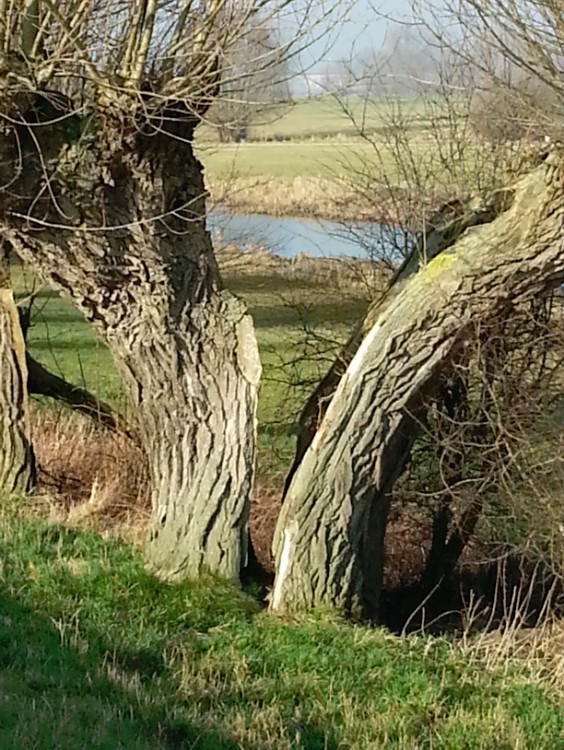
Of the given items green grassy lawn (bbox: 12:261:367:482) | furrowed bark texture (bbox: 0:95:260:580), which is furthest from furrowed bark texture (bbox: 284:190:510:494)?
green grassy lawn (bbox: 12:261:367:482)

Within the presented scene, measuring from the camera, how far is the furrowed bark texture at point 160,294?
6582mm

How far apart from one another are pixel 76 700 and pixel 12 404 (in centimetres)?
386

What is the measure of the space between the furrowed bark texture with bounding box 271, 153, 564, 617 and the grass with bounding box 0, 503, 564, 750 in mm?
386

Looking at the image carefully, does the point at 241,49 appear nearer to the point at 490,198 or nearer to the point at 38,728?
the point at 490,198

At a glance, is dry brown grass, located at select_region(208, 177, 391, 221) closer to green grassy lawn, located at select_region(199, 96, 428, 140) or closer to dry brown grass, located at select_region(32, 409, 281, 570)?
green grassy lawn, located at select_region(199, 96, 428, 140)

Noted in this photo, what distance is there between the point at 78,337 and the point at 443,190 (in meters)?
9.60

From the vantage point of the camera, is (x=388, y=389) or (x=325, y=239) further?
(x=325, y=239)

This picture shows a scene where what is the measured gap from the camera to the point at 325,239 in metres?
→ 10.3

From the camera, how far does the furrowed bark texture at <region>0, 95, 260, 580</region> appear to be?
259 inches

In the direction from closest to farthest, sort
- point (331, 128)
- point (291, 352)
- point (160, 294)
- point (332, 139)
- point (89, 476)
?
point (160, 294) < point (331, 128) < point (291, 352) < point (89, 476) < point (332, 139)

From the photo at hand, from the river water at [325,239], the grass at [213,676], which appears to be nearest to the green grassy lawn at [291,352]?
the river water at [325,239]

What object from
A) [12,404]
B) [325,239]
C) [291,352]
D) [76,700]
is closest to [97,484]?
[12,404]

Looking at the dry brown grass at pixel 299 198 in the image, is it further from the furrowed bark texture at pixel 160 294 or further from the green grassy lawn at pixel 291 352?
the furrowed bark texture at pixel 160 294

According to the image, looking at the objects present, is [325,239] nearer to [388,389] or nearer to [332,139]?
[332,139]
